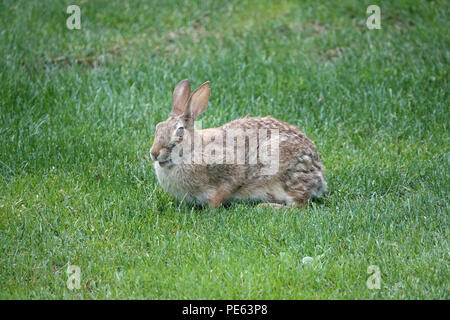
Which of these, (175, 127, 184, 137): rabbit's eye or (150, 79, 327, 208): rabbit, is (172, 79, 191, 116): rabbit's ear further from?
(175, 127, 184, 137): rabbit's eye

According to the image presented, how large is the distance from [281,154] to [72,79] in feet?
12.7

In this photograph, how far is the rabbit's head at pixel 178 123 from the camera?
19.8ft

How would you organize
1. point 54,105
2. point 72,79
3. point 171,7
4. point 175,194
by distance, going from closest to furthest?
point 175,194
point 54,105
point 72,79
point 171,7

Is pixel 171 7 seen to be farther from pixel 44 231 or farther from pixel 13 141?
pixel 44 231

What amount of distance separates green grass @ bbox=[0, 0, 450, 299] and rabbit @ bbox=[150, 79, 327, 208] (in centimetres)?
23

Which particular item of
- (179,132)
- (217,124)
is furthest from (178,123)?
(217,124)

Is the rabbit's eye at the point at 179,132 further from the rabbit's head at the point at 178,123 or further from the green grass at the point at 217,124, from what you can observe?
the green grass at the point at 217,124

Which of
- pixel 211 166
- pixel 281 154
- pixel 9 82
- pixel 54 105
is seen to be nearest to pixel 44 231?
pixel 211 166

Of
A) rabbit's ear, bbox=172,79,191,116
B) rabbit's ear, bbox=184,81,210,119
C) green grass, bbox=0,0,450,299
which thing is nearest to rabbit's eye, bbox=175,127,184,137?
rabbit's ear, bbox=184,81,210,119

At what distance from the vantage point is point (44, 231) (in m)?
5.86

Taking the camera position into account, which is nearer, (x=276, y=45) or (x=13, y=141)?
(x=13, y=141)

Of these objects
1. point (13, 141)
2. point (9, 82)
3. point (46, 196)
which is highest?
point (9, 82)

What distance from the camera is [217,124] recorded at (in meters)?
8.08

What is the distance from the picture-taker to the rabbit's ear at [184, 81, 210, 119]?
634 cm
